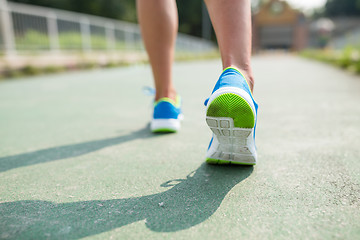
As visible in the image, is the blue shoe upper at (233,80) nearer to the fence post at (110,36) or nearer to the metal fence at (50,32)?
the metal fence at (50,32)

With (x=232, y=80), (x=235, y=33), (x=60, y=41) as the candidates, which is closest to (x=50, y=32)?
(x=60, y=41)

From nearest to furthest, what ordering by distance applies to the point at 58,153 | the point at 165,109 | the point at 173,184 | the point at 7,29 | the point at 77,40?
the point at 173,184, the point at 58,153, the point at 165,109, the point at 7,29, the point at 77,40

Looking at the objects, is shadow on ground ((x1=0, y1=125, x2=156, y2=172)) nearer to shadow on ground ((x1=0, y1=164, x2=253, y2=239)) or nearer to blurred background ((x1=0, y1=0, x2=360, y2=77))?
shadow on ground ((x1=0, y1=164, x2=253, y2=239))

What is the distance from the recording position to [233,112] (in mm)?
706

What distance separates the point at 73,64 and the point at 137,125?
Answer: 18.2 feet

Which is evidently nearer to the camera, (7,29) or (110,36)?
(7,29)

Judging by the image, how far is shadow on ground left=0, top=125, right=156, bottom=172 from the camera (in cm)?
97

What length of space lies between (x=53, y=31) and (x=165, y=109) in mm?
7024

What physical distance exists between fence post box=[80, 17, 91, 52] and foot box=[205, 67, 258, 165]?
8.33 metres

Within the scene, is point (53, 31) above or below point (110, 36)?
below

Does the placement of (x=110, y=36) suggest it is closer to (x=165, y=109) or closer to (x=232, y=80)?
(x=165, y=109)

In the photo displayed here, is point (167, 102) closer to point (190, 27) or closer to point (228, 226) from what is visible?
point (228, 226)

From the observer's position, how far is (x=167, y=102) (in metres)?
1.26

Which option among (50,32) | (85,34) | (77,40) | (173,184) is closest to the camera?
(173,184)
